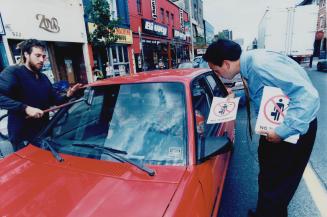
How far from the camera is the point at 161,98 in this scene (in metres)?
2.00

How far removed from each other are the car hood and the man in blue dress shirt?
80 centimetres

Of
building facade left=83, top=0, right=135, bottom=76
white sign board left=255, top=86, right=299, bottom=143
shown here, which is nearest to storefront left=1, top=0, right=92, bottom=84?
building facade left=83, top=0, right=135, bottom=76

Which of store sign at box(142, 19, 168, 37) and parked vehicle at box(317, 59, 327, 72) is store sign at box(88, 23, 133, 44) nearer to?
store sign at box(142, 19, 168, 37)

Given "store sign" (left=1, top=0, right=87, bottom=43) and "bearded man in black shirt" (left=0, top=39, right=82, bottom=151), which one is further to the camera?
"store sign" (left=1, top=0, right=87, bottom=43)

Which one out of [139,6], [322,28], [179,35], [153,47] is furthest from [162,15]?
[322,28]

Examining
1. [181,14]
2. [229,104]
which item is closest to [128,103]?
[229,104]

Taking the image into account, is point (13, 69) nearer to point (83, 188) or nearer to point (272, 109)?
point (83, 188)

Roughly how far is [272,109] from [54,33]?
11.0 m

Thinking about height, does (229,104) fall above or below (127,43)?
below

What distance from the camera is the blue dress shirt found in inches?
58.7

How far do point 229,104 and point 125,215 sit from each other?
128 cm

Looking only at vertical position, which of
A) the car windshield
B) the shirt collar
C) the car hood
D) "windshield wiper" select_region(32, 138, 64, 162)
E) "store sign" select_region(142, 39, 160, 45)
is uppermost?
"store sign" select_region(142, 39, 160, 45)

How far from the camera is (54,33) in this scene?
34.2ft

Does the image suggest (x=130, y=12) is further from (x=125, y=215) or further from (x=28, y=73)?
(x=125, y=215)
